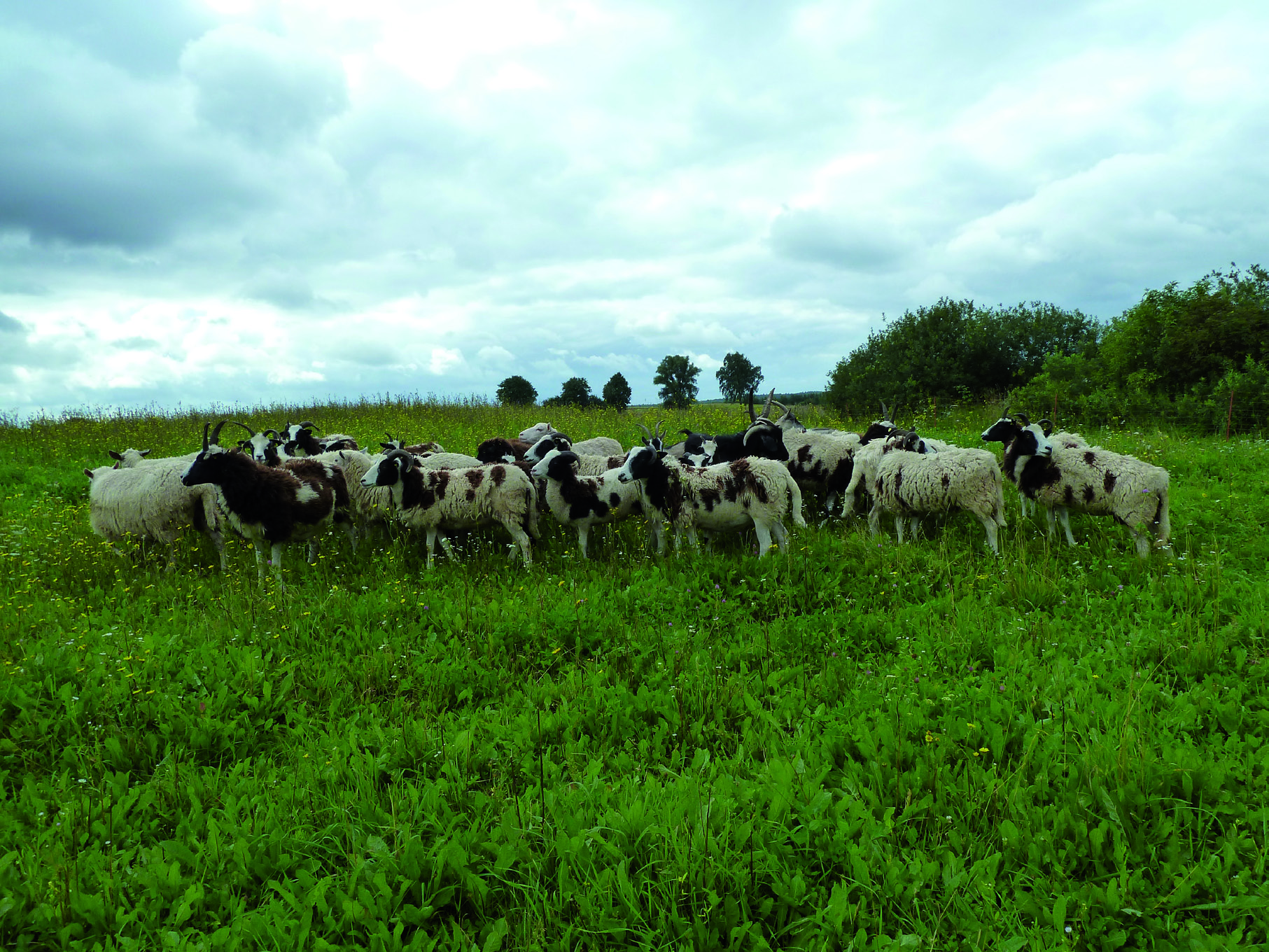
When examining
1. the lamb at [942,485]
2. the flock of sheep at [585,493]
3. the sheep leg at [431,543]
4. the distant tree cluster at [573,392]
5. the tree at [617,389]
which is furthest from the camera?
the tree at [617,389]

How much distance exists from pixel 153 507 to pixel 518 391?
52.5m

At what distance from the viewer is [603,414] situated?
24.1 metres

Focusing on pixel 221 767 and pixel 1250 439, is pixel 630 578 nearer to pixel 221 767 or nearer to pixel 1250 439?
pixel 221 767

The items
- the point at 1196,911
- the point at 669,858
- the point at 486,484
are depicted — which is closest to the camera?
the point at 1196,911

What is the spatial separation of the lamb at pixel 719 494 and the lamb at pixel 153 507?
20.8 ft

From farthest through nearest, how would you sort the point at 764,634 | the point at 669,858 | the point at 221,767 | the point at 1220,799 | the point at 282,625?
the point at 282,625, the point at 764,634, the point at 221,767, the point at 1220,799, the point at 669,858

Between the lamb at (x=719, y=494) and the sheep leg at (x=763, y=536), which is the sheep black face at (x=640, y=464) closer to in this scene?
the lamb at (x=719, y=494)

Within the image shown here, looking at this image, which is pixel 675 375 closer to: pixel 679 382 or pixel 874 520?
pixel 679 382

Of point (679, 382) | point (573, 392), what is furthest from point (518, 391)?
point (679, 382)

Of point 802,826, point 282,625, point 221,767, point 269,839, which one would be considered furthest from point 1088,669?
point 282,625

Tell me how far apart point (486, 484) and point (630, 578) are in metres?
2.91

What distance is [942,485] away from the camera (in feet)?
28.8

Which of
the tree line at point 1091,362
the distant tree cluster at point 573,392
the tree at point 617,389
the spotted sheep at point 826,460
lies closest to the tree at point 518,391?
the distant tree cluster at point 573,392

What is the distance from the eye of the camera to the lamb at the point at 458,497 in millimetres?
9156
